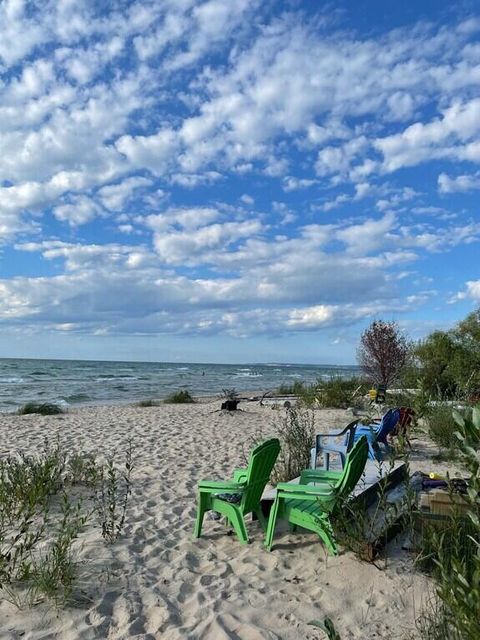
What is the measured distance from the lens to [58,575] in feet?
11.6

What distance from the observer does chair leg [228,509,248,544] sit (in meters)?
4.55

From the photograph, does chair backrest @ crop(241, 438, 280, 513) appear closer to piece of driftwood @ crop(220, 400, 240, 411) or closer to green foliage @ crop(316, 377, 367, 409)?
piece of driftwood @ crop(220, 400, 240, 411)

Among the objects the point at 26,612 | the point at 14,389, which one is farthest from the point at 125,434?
the point at 14,389

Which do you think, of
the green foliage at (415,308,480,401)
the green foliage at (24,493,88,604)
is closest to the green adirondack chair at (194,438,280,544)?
the green foliage at (24,493,88,604)

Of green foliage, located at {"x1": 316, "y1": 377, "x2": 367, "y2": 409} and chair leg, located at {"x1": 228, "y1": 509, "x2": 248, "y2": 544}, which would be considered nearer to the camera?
chair leg, located at {"x1": 228, "y1": 509, "x2": 248, "y2": 544}

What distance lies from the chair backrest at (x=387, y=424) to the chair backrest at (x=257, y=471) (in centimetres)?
362

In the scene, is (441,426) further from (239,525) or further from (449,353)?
(449,353)

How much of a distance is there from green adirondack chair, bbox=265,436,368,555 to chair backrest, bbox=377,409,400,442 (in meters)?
3.70

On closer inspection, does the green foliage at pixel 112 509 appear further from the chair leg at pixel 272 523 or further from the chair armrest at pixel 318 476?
the chair armrest at pixel 318 476

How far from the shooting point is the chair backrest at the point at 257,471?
449 cm

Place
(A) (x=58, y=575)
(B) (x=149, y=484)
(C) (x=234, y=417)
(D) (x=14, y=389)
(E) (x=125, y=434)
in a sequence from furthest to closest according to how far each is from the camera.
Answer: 1. (D) (x=14, y=389)
2. (C) (x=234, y=417)
3. (E) (x=125, y=434)
4. (B) (x=149, y=484)
5. (A) (x=58, y=575)

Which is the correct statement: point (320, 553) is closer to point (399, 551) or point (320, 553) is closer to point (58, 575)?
point (399, 551)

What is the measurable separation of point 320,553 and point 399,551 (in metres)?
0.61

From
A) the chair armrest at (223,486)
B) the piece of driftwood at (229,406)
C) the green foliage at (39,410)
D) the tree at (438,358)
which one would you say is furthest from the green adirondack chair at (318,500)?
the tree at (438,358)
